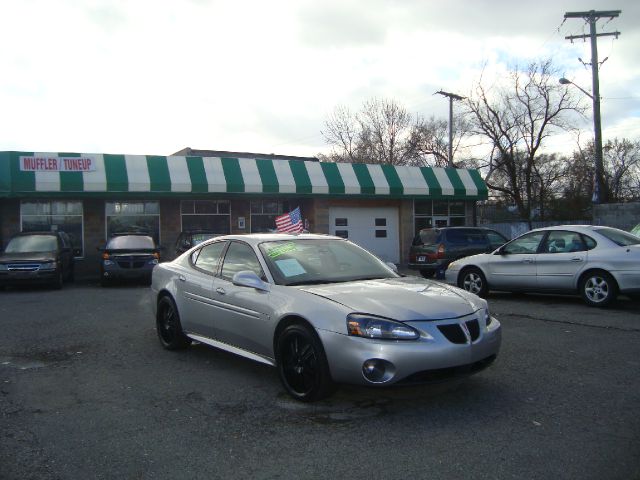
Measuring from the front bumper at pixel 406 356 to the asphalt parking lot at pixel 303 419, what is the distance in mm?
352

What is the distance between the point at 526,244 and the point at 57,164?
47.2 feet

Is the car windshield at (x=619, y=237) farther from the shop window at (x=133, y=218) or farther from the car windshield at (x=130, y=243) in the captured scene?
the shop window at (x=133, y=218)

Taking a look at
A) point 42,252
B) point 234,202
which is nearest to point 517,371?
point 42,252

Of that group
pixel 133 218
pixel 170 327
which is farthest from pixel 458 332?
pixel 133 218

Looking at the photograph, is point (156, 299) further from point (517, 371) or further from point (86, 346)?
point (517, 371)

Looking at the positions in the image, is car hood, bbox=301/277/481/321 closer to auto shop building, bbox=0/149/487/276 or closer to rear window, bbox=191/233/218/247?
rear window, bbox=191/233/218/247

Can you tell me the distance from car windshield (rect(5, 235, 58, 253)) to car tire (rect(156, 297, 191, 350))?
31.6 feet

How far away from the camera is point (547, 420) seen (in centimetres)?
419

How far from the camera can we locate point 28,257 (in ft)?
46.5

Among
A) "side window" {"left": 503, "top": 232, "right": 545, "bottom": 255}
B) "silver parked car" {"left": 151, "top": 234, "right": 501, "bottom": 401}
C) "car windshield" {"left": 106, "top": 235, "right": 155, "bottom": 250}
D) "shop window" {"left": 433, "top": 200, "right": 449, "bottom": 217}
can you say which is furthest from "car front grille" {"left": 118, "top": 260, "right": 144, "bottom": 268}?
"shop window" {"left": 433, "top": 200, "right": 449, "bottom": 217}

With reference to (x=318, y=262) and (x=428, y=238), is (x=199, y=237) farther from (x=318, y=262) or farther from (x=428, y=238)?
(x=318, y=262)

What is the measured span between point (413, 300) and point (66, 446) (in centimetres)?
281

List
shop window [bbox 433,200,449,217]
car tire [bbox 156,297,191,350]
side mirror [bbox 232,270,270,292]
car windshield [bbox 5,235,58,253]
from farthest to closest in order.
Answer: shop window [bbox 433,200,449,217], car windshield [bbox 5,235,58,253], car tire [bbox 156,297,191,350], side mirror [bbox 232,270,270,292]

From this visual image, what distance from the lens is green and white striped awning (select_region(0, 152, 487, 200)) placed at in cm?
1728
